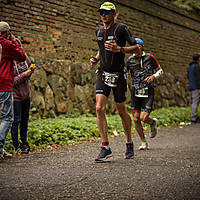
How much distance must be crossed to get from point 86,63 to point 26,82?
5.07 meters

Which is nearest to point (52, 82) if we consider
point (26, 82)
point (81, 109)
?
point (81, 109)

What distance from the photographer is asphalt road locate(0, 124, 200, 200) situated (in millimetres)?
3320

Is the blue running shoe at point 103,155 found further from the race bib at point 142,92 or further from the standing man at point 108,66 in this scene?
the race bib at point 142,92

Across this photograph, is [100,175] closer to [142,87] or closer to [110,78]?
[110,78]

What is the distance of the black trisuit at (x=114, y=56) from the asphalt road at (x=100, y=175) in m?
1.03

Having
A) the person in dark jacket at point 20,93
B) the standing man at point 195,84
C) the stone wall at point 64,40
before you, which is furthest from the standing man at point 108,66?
the standing man at point 195,84

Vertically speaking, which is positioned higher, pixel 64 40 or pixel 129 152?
pixel 64 40

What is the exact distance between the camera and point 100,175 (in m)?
4.12

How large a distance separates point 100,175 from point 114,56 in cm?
181

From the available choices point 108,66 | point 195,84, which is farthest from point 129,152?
point 195,84

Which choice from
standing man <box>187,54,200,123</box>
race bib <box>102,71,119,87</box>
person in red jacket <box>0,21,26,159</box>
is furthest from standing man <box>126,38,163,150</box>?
standing man <box>187,54,200,123</box>

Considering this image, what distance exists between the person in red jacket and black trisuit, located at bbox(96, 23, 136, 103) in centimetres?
130

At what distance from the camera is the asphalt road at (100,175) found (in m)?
3.32

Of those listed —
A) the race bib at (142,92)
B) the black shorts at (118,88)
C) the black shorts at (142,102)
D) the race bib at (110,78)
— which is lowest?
the black shorts at (142,102)
